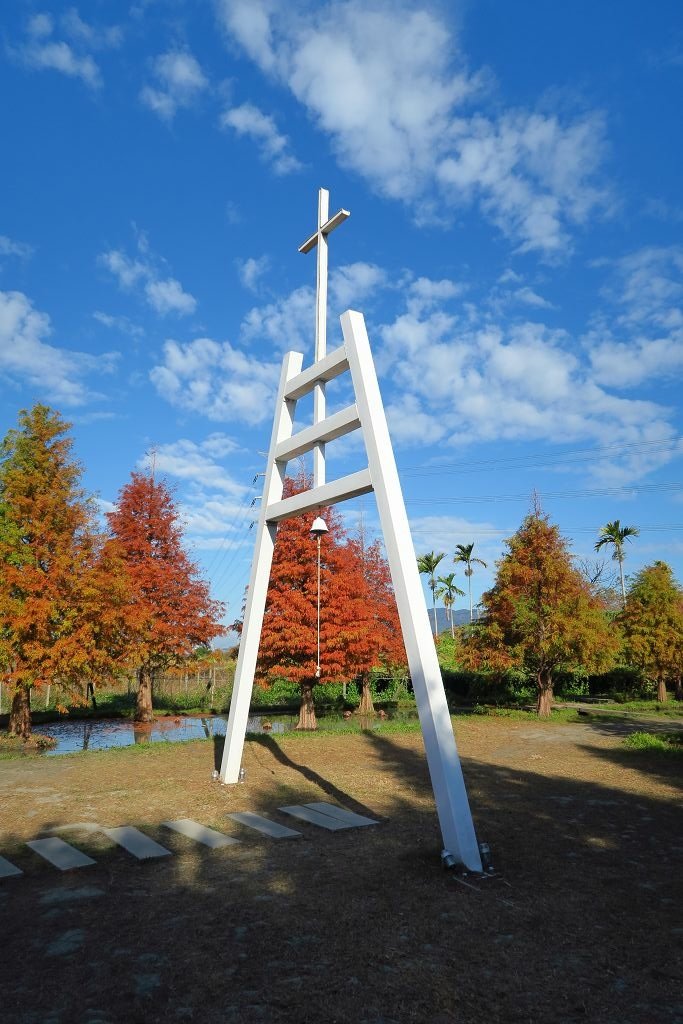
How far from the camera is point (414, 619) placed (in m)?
5.84

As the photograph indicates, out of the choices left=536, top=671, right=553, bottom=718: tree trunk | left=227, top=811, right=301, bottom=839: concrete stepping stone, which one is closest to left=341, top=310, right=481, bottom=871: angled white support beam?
left=227, top=811, right=301, bottom=839: concrete stepping stone

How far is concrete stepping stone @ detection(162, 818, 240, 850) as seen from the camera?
20.5 feet

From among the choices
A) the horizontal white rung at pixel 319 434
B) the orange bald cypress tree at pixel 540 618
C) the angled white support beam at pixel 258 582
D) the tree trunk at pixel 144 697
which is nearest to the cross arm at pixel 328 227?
the angled white support beam at pixel 258 582

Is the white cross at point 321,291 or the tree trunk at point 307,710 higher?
the white cross at point 321,291

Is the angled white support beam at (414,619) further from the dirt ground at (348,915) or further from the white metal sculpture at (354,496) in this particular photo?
the dirt ground at (348,915)

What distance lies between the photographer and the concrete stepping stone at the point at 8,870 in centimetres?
539

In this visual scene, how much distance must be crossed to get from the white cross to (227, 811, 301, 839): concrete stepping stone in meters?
3.74

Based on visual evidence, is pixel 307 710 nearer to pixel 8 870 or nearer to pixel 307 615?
pixel 307 615

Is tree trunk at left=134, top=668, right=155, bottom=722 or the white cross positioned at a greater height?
the white cross

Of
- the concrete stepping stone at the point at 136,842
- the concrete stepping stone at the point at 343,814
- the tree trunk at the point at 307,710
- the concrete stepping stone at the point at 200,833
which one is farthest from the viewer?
the tree trunk at the point at 307,710

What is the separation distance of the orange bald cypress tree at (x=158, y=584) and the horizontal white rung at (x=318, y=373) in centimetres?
1185

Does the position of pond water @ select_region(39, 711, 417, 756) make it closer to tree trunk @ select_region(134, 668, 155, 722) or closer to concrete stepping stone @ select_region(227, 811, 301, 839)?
tree trunk @ select_region(134, 668, 155, 722)

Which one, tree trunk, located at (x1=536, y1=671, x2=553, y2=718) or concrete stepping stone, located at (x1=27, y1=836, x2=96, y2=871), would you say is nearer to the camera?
concrete stepping stone, located at (x1=27, y1=836, x2=96, y2=871)

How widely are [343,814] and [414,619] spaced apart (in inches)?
122
